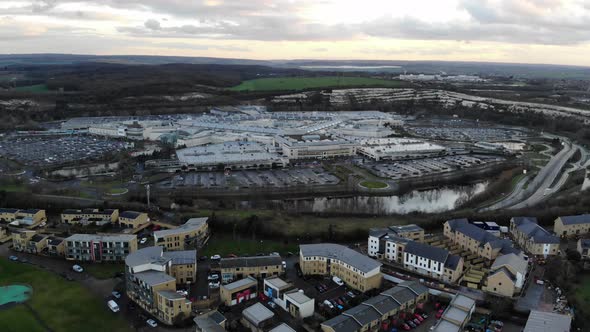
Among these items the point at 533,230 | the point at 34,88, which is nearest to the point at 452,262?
the point at 533,230

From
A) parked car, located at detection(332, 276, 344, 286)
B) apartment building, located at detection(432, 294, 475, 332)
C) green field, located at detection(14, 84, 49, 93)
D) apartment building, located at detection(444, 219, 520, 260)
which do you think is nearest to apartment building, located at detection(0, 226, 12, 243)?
parked car, located at detection(332, 276, 344, 286)

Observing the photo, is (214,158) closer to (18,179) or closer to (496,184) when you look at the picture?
(18,179)

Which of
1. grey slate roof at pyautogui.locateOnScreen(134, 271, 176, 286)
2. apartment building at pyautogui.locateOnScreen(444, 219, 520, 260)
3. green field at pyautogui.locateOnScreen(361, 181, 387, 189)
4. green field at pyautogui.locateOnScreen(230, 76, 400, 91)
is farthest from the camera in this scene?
green field at pyautogui.locateOnScreen(230, 76, 400, 91)

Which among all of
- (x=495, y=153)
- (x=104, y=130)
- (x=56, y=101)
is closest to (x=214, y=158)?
(x=104, y=130)

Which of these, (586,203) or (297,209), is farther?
(297,209)

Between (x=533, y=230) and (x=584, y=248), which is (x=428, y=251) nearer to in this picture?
(x=533, y=230)

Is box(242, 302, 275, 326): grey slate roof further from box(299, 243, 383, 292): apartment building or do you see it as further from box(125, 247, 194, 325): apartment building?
box(299, 243, 383, 292): apartment building
